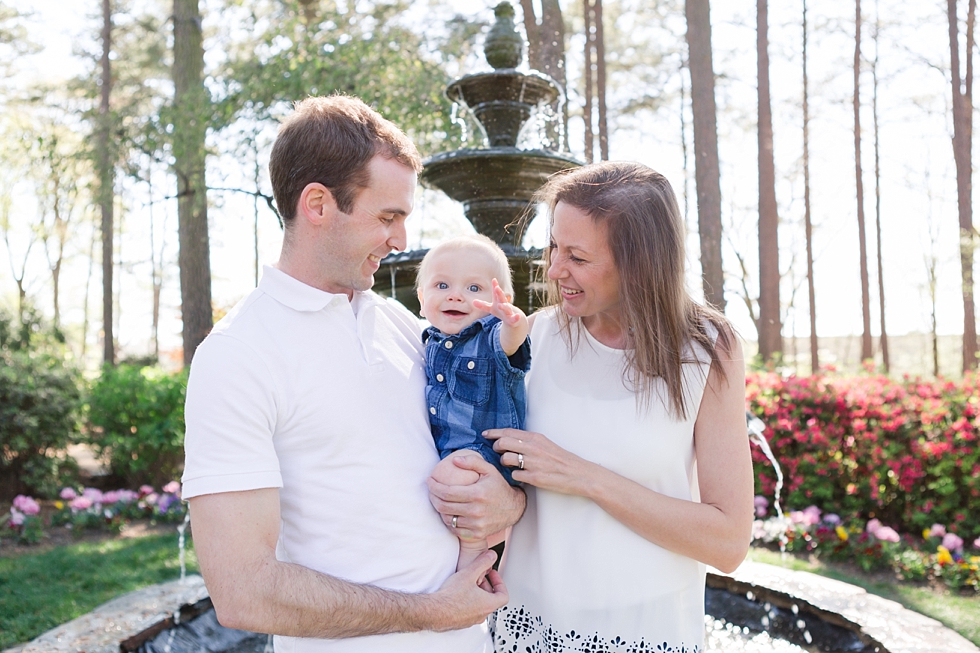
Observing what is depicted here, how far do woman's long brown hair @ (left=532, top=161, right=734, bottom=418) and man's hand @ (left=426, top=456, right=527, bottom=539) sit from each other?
411 mm

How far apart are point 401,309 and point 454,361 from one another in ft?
0.84

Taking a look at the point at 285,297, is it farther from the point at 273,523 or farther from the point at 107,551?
the point at 107,551

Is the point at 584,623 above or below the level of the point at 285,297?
below

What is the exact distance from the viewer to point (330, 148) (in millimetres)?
1725

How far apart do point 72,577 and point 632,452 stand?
5.04m

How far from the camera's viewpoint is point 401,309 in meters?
2.16

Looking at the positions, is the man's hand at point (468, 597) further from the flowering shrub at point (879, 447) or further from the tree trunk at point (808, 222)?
the tree trunk at point (808, 222)

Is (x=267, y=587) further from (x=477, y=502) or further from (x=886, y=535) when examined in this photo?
→ (x=886, y=535)

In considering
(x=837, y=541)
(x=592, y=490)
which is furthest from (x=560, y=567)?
(x=837, y=541)

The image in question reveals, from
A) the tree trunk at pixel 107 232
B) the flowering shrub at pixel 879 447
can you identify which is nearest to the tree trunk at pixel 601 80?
the flowering shrub at pixel 879 447

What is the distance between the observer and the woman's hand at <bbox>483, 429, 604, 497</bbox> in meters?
1.85

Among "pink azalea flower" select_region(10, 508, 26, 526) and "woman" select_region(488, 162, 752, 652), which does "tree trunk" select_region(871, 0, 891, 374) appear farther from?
"woman" select_region(488, 162, 752, 652)

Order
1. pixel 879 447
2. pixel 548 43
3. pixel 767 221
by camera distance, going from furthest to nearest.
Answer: pixel 767 221 < pixel 548 43 < pixel 879 447

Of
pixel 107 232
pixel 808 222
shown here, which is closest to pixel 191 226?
pixel 107 232
